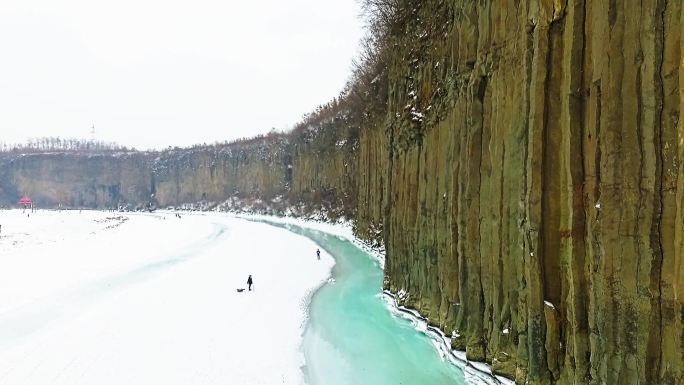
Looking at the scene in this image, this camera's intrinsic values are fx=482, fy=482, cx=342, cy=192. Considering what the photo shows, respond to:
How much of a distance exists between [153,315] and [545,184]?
15496mm

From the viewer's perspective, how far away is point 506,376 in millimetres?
11578

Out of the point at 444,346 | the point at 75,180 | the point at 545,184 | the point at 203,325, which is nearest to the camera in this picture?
the point at 545,184

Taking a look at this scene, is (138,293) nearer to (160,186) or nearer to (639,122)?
(639,122)

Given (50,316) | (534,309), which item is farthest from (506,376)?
(50,316)

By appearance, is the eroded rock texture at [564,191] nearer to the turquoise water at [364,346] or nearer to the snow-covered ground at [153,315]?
the turquoise water at [364,346]

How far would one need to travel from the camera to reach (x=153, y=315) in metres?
19.0

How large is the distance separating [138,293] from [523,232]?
18.7 meters

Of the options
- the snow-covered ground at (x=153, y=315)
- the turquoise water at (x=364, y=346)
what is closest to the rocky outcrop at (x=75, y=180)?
the snow-covered ground at (x=153, y=315)

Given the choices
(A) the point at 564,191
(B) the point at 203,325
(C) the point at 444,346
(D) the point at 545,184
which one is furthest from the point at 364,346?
(A) the point at 564,191

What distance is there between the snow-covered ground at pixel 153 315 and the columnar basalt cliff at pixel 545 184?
5791 millimetres

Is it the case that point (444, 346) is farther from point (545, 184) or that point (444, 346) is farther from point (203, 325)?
point (203, 325)

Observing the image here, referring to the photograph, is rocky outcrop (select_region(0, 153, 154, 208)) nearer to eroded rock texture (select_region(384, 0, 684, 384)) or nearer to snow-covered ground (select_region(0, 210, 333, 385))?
snow-covered ground (select_region(0, 210, 333, 385))

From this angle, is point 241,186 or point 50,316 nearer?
point 50,316

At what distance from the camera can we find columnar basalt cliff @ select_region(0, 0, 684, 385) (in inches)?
287
